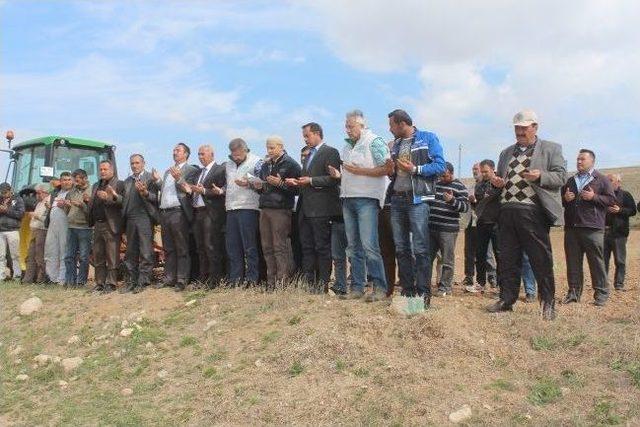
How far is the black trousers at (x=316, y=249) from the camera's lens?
26.7 feet

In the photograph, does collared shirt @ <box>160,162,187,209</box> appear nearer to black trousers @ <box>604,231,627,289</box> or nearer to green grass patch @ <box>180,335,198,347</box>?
green grass patch @ <box>180,335,198,347</box>

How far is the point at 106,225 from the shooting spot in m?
10.3

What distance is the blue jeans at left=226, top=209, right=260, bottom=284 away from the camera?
28.9 feet

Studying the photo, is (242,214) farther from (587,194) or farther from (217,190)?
(587,194)

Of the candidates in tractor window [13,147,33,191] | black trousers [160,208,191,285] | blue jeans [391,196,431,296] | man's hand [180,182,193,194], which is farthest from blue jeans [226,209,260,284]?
tractor window [13,147,33,191]

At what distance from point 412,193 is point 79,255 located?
21.3ft

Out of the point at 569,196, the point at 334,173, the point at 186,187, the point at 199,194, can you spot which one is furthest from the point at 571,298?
the point at 186,187

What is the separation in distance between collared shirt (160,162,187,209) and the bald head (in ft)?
0.97

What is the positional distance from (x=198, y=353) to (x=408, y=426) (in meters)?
2.70

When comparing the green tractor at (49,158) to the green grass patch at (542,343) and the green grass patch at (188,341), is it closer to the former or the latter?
the green grass patch at (188,341)

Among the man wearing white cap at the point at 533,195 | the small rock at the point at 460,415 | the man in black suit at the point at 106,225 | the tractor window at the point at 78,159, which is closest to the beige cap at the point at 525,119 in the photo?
the man wearing white cap at the point at 533,195

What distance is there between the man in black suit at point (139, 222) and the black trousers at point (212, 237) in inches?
35.7

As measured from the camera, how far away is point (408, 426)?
16.3 feet

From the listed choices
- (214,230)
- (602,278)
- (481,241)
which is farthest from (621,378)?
(214,230)
